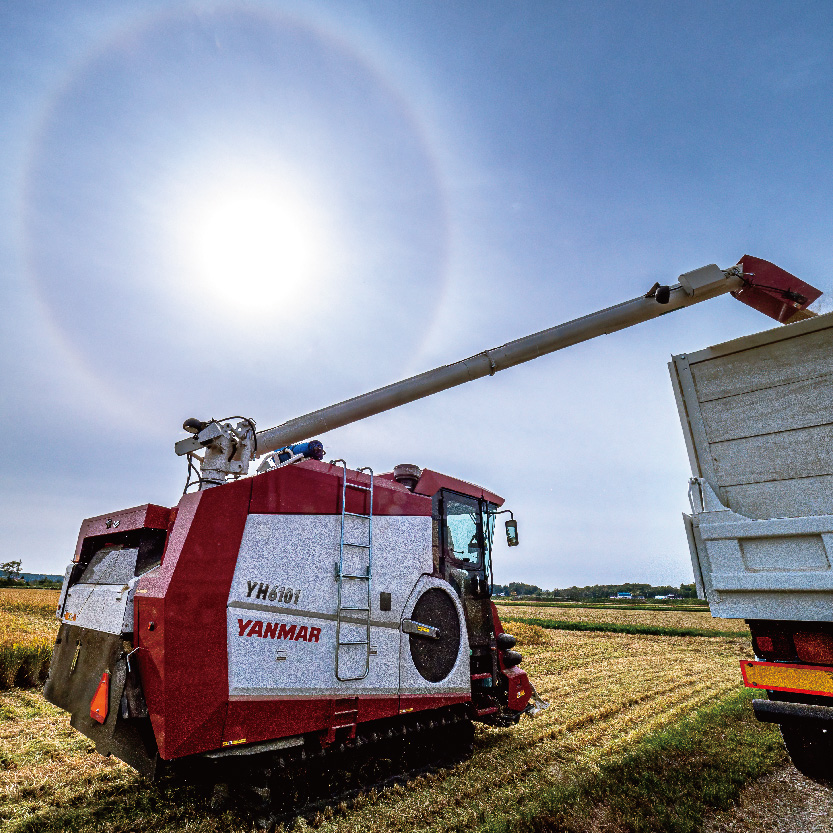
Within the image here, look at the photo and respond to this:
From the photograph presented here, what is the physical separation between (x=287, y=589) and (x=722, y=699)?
7.11m

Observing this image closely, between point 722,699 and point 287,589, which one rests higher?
point 287,589

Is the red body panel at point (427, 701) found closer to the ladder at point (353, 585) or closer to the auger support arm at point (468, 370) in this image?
the ladder at point (353, 585)

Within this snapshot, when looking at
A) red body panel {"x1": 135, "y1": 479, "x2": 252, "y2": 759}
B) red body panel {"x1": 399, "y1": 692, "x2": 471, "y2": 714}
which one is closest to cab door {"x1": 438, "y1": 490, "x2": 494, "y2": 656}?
red body panel {"x1": 399, "y1": 692, "x2": 471, "y2": 714}

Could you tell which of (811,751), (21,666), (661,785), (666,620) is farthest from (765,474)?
(666,620)

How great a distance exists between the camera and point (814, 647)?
298cm

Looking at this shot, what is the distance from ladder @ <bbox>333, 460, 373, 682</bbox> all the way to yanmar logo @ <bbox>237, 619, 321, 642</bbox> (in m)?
0.27

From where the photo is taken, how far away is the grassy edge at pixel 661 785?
3.58 m

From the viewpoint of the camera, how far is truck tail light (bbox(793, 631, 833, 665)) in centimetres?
294

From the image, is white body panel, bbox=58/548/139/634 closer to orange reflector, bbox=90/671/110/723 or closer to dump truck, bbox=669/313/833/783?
orange reflector, bbox=90/671/110/723

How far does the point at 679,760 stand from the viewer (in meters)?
4.76

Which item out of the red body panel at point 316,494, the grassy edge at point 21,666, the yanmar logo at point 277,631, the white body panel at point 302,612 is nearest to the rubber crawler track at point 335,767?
the white body panel at point 302,612

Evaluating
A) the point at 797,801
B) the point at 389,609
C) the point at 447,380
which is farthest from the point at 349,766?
the point at 447,380

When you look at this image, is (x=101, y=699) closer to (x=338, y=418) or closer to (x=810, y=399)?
(x=338, y=418)

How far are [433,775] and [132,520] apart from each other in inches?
143
